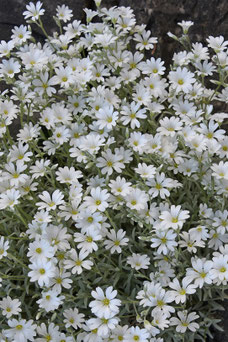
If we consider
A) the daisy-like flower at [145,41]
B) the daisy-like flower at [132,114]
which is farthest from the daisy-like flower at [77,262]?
the daisy-like flower at [145,41]

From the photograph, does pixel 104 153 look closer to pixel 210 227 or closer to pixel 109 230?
pixel 109 230

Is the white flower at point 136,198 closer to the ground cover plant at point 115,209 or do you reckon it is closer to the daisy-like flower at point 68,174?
the ground cover plant at point 115,209

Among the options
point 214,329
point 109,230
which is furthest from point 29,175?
point 214,329

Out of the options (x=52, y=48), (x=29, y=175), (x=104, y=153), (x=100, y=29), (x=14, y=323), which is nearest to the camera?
(x=14, y=323)

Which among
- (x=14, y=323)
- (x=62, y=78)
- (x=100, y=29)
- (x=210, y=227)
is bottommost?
(x=14, y=323)

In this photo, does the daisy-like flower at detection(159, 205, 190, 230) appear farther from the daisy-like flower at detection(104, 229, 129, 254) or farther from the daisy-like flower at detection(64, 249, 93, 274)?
the daisy-like flower at detection(64, 249, 93, 274)

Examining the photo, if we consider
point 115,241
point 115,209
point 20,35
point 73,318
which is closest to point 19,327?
point 73,318

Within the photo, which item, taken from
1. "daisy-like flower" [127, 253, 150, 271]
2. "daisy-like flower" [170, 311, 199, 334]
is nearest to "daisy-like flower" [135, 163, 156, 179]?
"daisy-like flower" [127, 253, 150, 271]
